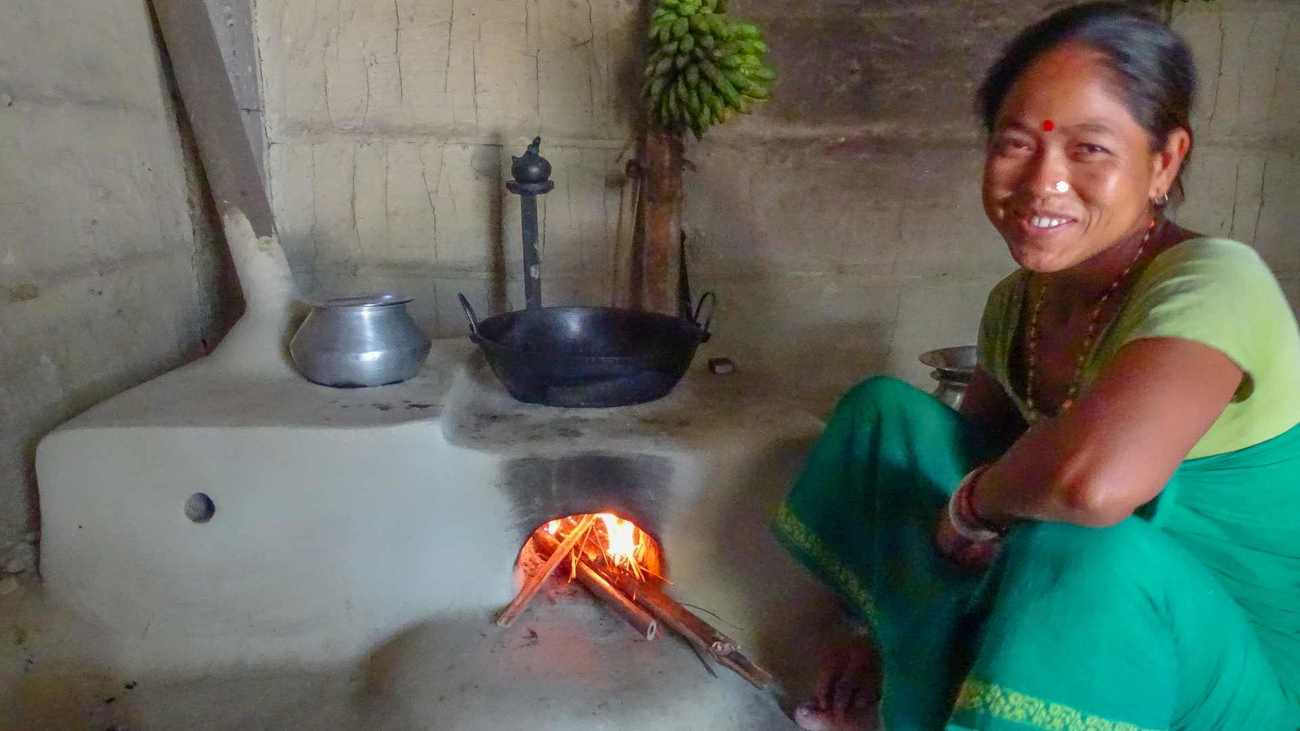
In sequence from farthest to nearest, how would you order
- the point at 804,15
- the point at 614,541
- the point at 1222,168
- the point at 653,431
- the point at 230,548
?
the point at 1222,168
the point at 804,15
the point at 614,541
the point at 653,431
the point at 230,548

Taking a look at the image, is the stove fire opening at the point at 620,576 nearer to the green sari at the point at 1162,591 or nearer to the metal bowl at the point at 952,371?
the green sari at the point at 1162,591

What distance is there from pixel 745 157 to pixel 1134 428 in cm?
148

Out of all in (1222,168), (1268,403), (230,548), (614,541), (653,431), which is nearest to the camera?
(1268,403)

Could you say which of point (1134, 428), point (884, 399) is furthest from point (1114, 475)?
point (884, 399)

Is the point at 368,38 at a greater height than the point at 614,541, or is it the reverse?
the point at 368,38

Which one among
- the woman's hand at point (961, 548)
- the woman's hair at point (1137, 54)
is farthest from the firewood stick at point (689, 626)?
the woman's hair at point (1137, 54)

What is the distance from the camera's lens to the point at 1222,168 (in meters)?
2.27

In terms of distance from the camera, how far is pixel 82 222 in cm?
171

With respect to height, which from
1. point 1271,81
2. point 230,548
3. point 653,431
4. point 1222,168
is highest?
point 1271,81

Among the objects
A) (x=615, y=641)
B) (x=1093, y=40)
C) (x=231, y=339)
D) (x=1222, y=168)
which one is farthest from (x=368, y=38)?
(x=1222, y=168)

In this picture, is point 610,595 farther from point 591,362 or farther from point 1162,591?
point 1162,591

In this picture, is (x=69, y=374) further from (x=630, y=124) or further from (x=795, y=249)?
(x=795, y=249)

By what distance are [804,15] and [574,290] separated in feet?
2.89

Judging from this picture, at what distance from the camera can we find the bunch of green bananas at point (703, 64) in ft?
6.16
